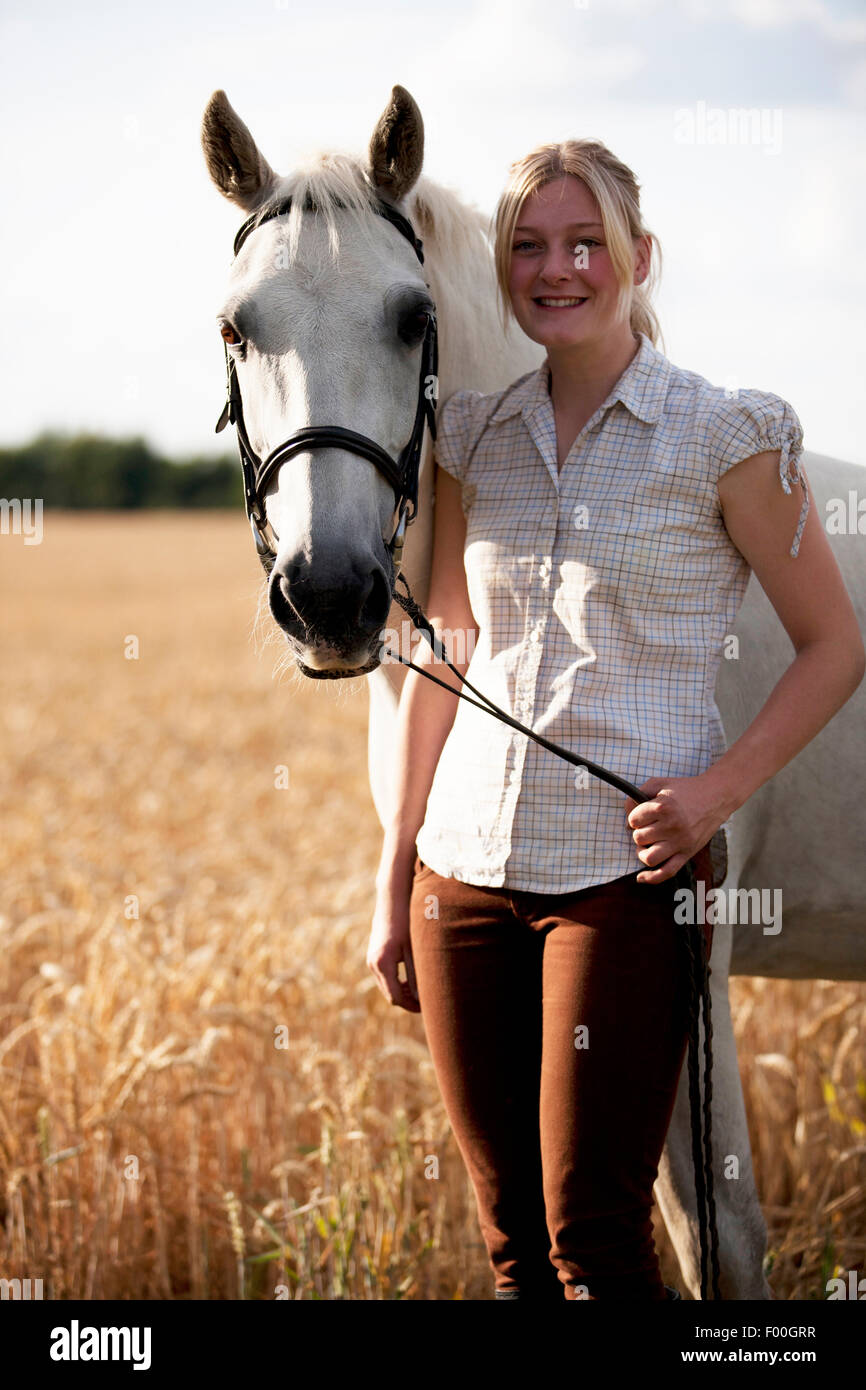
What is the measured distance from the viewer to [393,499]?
226 centimetres

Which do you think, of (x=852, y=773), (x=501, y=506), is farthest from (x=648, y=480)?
(x=852, y=773)

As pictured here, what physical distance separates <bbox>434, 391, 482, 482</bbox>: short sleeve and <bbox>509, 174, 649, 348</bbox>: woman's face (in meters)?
0.29

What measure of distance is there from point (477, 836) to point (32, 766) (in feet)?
29.7

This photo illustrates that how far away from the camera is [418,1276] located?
3230 mm

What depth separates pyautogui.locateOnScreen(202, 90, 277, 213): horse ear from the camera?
7.78 ft

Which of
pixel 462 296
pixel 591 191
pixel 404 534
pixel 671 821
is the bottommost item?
pixel 671 821

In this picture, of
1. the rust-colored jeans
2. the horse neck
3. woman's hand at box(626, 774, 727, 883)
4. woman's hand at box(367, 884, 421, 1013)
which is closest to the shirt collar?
the horse neck

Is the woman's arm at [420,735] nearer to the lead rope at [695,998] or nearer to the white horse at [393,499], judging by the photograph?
the lead rope at [695,998]

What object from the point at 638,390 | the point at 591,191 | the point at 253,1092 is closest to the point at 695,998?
the point at 638,390

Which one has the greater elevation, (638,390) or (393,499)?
(638,390)

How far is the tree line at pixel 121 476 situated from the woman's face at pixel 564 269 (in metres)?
63.7

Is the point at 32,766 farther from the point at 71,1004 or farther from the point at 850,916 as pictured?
the point at 850,916

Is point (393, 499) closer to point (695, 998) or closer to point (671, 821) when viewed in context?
point (671, 821)

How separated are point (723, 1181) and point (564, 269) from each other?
1949 millimetres
